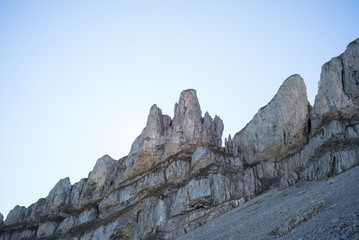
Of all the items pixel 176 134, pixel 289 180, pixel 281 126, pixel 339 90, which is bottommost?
pixel 289 180

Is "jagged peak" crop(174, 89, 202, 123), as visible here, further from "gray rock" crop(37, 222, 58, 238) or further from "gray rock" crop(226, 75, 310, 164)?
"gray rock" crop(37, 222, 58, 238)

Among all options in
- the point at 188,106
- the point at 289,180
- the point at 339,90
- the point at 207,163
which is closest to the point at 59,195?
the point at 188,106

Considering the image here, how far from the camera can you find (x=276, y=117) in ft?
256

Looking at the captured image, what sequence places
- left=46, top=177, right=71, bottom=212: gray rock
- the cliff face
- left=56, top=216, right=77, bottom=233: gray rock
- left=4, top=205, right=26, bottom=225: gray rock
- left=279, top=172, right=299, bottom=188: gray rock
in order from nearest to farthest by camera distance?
left=279, top=172, right=299, bottom=188: gray rock
the cliff face
left=56, top=216, right=77, bottom=233: gray rock
left=46, top=177, right=71, bottom=212: gray rock
left=4, top=205, right=26, bottom=225: gray rock

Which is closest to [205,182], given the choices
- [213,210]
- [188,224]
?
[213,210]

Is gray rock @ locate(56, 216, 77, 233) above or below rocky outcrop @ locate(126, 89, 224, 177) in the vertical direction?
below

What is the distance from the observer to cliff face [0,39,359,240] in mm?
59938

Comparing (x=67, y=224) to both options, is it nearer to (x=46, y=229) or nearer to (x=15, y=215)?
(x=46, y=229)

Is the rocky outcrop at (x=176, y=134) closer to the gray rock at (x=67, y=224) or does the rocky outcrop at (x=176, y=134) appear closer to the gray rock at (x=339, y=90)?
the gray rock at (x=67, y=224)

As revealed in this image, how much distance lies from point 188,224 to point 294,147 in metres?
34.2

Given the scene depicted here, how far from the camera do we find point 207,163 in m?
73.7

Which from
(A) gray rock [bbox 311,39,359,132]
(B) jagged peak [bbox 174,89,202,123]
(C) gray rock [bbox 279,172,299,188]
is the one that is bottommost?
(C) gray rock [bbox 279,172,299,188]

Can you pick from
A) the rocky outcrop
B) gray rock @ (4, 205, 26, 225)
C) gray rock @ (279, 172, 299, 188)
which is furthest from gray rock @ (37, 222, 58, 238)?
gray rock @ (279, 172, 299, 188)

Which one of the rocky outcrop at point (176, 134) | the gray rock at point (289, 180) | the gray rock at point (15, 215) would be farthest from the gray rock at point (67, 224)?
the gray rock at point (289, 180)
